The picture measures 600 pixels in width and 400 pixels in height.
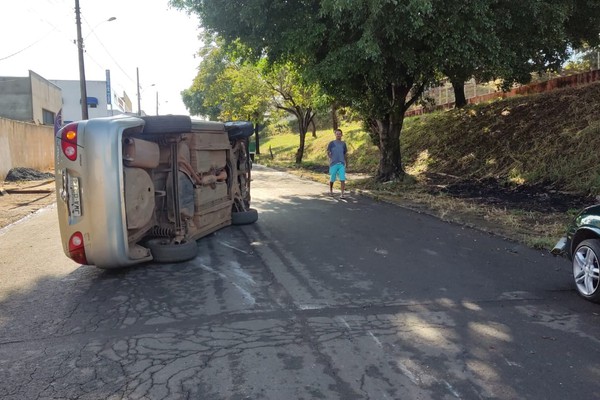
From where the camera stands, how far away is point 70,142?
552 cm

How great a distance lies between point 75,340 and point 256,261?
2887 mm

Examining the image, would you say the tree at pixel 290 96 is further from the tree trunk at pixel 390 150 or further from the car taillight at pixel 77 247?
the car taillight at pixel 77 247

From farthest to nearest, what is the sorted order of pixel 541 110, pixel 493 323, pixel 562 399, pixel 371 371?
pixel 541 110, pixel 493 323, pixel 371 371, pixel 562 399

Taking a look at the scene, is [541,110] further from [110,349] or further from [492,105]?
[110,349]

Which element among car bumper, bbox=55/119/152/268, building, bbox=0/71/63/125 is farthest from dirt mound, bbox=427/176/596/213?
building, bbox=0/71/63/125

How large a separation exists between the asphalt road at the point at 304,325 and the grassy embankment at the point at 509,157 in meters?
2.27

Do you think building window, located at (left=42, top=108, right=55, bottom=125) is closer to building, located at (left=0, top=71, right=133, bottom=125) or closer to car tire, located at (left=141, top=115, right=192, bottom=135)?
building, located at (left=0, top=71, right=133, bottom=125)

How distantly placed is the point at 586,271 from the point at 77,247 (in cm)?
541

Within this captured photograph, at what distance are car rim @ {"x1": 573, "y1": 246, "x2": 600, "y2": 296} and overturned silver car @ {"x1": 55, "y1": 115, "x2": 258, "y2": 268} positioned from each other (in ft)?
14.8

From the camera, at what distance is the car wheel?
15.8ft

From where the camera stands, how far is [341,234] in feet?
27.5

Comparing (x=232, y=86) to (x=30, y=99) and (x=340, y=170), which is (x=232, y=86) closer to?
(x=30, y=99)

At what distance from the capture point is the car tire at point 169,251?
639 cm

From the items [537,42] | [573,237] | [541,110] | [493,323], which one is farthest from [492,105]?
[493,323]
